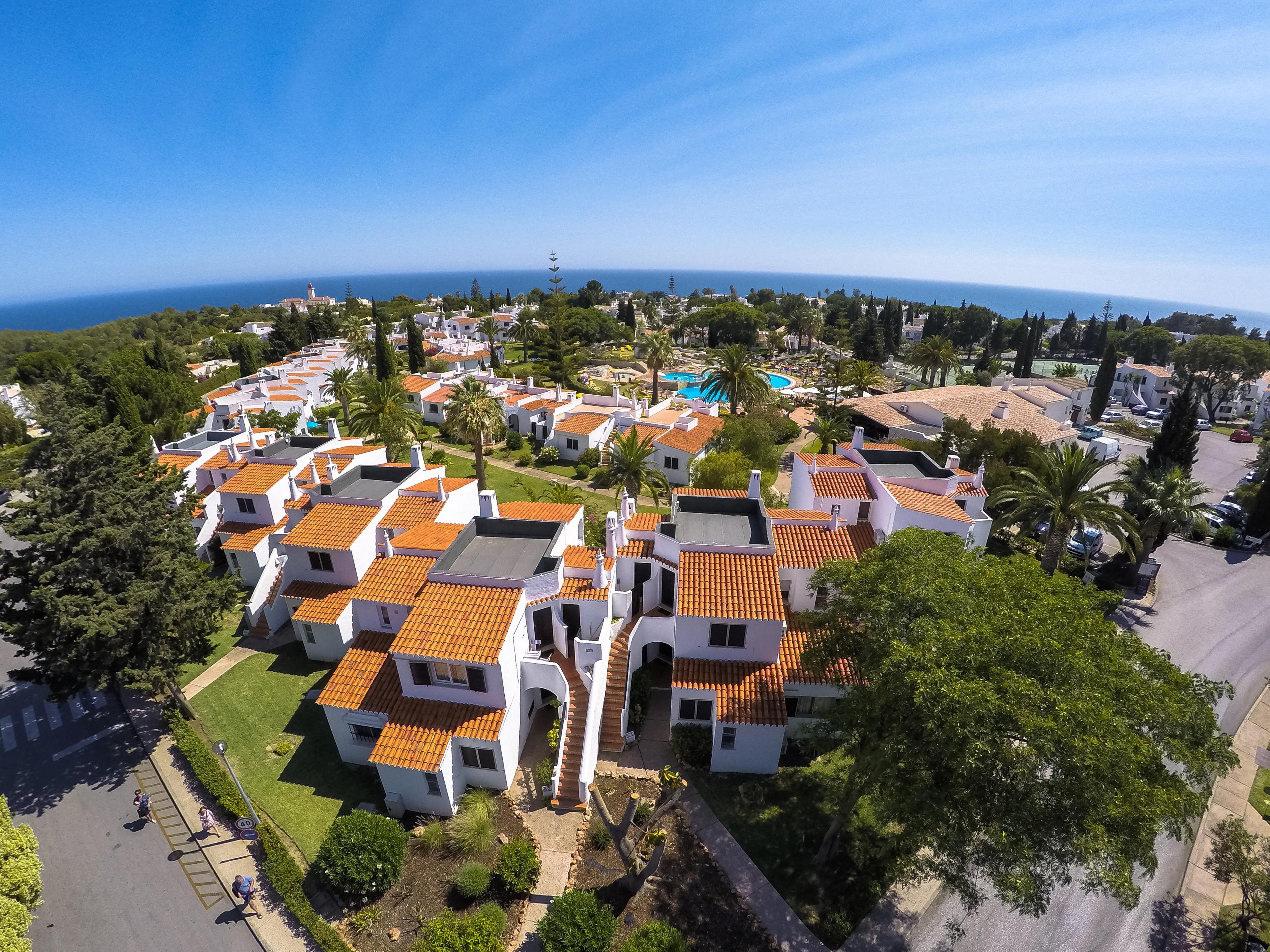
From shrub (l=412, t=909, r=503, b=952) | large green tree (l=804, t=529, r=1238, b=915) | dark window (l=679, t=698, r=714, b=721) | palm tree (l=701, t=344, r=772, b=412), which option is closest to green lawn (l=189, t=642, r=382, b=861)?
shrub (l=412, t=909, r=503, b=952)

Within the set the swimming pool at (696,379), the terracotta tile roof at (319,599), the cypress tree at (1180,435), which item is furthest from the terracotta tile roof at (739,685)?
the swimming pool at (696,379)

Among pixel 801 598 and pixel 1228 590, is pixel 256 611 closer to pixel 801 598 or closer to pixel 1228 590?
pixel 801 598

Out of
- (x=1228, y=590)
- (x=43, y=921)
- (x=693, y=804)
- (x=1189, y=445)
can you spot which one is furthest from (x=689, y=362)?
(x=43, y=921)

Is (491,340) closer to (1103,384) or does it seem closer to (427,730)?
(427,730)

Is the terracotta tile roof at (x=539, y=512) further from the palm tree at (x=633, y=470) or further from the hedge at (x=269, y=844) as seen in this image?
the hedge at (x=269, y=844)

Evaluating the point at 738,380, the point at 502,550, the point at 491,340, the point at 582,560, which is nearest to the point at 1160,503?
the point at 738,380

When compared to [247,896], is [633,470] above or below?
above

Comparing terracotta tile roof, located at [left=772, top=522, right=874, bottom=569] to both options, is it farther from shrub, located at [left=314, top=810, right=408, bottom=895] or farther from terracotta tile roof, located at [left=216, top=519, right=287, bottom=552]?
terracotta tile roof, located at [left=216, top=519, right=287, bottom=552]
